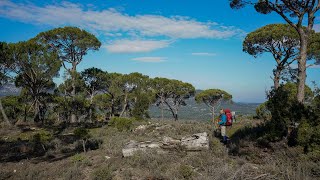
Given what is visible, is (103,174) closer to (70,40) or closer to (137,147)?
(137,147)

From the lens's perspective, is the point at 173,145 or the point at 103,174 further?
the point at 173,145

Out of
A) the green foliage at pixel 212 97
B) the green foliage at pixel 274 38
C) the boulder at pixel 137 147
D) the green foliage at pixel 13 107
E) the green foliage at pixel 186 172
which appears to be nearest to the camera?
the green foliage at pixel 186 172

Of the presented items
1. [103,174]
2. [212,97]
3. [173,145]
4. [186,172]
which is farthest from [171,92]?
[186,172]

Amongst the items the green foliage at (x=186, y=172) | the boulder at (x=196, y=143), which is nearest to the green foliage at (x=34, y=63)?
the boulder at (x=196, y=143)

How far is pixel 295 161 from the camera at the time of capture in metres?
7.39

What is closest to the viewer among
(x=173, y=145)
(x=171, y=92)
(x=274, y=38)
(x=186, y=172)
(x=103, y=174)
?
(x=186, y=172)

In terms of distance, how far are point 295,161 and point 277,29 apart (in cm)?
1937

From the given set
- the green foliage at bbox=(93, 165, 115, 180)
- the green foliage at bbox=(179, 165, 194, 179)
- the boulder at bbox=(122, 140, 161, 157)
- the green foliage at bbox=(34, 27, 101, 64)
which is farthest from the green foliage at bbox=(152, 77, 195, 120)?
the green foliage at bbox=(179, 165, 194, 179)

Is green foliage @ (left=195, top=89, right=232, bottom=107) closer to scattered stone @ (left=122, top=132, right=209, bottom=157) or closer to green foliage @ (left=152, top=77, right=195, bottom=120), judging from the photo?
green foliage @ (left=152, top=77, right=195, bottom=120)

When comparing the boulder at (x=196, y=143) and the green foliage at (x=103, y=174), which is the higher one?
the boulder at (x=196, y=143)

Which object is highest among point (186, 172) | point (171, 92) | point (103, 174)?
point (171, 92)

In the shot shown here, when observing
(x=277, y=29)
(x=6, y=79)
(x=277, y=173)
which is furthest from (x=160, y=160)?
(x=6, y=79)

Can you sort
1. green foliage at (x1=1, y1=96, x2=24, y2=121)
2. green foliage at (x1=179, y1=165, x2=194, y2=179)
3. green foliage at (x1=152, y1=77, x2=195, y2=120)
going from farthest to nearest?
green foliage at (x1=152, y1=77, x2=195, y2=120) → green foliage at (x1=1, y1=96, x2=24, y2=121) → green foliage at (x1=179, y1=165, x2=194, y2=179)

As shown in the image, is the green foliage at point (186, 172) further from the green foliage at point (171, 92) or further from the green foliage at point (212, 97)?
the green foliage at point (212, 97)
